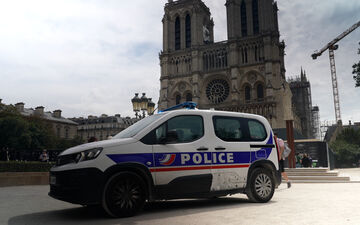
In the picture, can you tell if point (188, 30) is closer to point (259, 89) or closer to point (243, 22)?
point (243, 22)

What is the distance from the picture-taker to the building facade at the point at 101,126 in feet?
283

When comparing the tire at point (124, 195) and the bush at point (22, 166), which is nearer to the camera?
the tire at point (124, 195)

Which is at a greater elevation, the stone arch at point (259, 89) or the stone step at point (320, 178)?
the stone arch at point (259, 89)

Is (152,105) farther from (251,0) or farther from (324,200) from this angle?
(251,0)

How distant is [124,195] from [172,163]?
1047 mm

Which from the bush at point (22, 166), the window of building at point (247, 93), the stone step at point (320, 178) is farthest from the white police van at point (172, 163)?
the window of building at point (247, 93)

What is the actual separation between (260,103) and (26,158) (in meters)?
38.1

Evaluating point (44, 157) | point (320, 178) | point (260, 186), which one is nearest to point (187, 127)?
A: point (260, 186)

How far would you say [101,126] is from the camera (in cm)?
8788

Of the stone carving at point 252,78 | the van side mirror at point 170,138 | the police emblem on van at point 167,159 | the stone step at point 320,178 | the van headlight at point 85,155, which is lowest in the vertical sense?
the stone step at point 320,178

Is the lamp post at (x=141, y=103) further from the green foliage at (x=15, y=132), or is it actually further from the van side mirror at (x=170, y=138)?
the green foliage at (x=15, y=132)

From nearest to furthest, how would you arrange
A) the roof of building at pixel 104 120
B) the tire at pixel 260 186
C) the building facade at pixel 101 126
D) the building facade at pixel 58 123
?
the tire at pixel 260 186 → the building facade at pixel 58 123 → the building facade at pixel 101 126 → the roof of building at pixel 104 120

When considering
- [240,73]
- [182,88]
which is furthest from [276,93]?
[182,88]

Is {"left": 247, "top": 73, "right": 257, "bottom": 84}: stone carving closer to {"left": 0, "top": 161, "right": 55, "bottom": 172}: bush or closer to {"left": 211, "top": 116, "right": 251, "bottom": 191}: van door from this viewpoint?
{"left": 0, "top": 161, "right": 55, "bottom": 172}: bush
